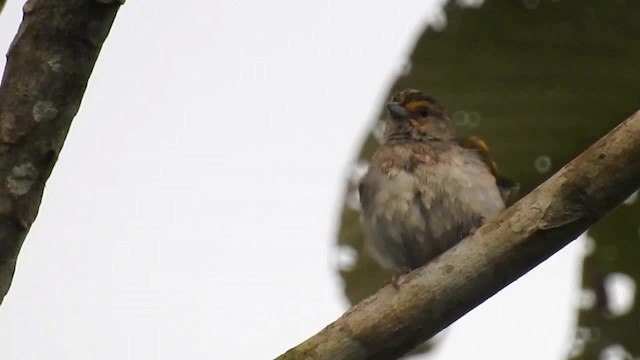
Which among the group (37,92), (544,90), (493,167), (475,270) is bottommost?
(493,167)

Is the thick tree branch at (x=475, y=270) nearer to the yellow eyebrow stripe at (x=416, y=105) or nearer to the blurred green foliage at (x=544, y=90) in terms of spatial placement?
the blurred green foliage at (x=544, y=90)

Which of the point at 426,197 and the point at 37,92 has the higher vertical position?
the point at 37,92

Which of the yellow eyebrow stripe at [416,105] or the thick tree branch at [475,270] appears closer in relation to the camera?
the thick tree branch at [475,270]

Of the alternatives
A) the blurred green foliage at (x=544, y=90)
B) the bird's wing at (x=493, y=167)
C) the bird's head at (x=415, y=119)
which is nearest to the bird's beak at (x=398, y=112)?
the bird's head at (x=415, y=119)

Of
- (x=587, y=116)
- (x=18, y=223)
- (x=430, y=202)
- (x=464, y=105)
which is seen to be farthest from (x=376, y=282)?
(x=18, y=223)

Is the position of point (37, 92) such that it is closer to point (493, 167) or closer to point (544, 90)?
point (544, 90)

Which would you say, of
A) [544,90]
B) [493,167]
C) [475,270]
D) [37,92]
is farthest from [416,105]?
[37,92]

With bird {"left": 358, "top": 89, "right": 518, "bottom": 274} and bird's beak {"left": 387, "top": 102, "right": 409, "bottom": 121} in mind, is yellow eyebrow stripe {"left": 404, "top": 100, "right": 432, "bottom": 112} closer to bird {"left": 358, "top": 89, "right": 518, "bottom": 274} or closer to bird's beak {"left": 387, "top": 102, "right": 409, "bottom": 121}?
bird's beak {"left": 387, "top": 102, "right": 409, "bottom": 121}
